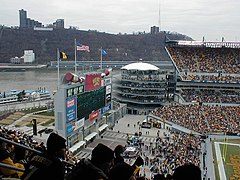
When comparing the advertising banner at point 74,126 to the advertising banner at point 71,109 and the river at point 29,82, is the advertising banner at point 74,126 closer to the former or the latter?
the advertising banner at point 71,109

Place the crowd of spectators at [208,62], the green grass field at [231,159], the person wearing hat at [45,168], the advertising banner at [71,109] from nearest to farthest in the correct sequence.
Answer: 1. the person wearing hat at [45,168]
2. the green grass field at [231,159]
3. the advertising banner at [71,109]
4. the crowd of spectators at [208,62]

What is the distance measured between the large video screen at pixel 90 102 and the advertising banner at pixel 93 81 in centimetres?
58

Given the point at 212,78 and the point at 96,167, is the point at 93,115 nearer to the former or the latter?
the point at 212,78

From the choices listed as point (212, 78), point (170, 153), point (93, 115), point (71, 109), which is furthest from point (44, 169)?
point (212, 78)

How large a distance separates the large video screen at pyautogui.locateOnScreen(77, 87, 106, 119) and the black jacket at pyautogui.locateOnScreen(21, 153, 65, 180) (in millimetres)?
22762

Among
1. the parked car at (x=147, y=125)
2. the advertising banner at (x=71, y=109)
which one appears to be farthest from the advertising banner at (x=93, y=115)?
the parked car at (x=147, y=125)

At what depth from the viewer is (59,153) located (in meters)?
4.02

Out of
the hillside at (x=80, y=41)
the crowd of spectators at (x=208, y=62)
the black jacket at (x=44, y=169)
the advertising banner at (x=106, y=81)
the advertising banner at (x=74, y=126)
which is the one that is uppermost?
the hillside at (x=80, y=41)

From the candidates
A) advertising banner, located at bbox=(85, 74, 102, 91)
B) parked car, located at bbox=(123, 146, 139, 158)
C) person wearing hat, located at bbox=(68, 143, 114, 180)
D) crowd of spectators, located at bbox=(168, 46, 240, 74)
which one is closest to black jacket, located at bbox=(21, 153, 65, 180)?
person wearing hat, located at bbox=(68, 143, 114, 180)

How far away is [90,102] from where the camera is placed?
29375mm

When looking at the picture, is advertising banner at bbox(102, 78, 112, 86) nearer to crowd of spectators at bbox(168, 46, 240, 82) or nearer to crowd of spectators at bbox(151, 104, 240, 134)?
crowd of spectators at bbox(151, 104, 240, 134)

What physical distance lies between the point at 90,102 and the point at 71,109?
4527 millimetres

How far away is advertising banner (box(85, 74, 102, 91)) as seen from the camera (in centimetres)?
2803

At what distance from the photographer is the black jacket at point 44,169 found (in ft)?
11.9
